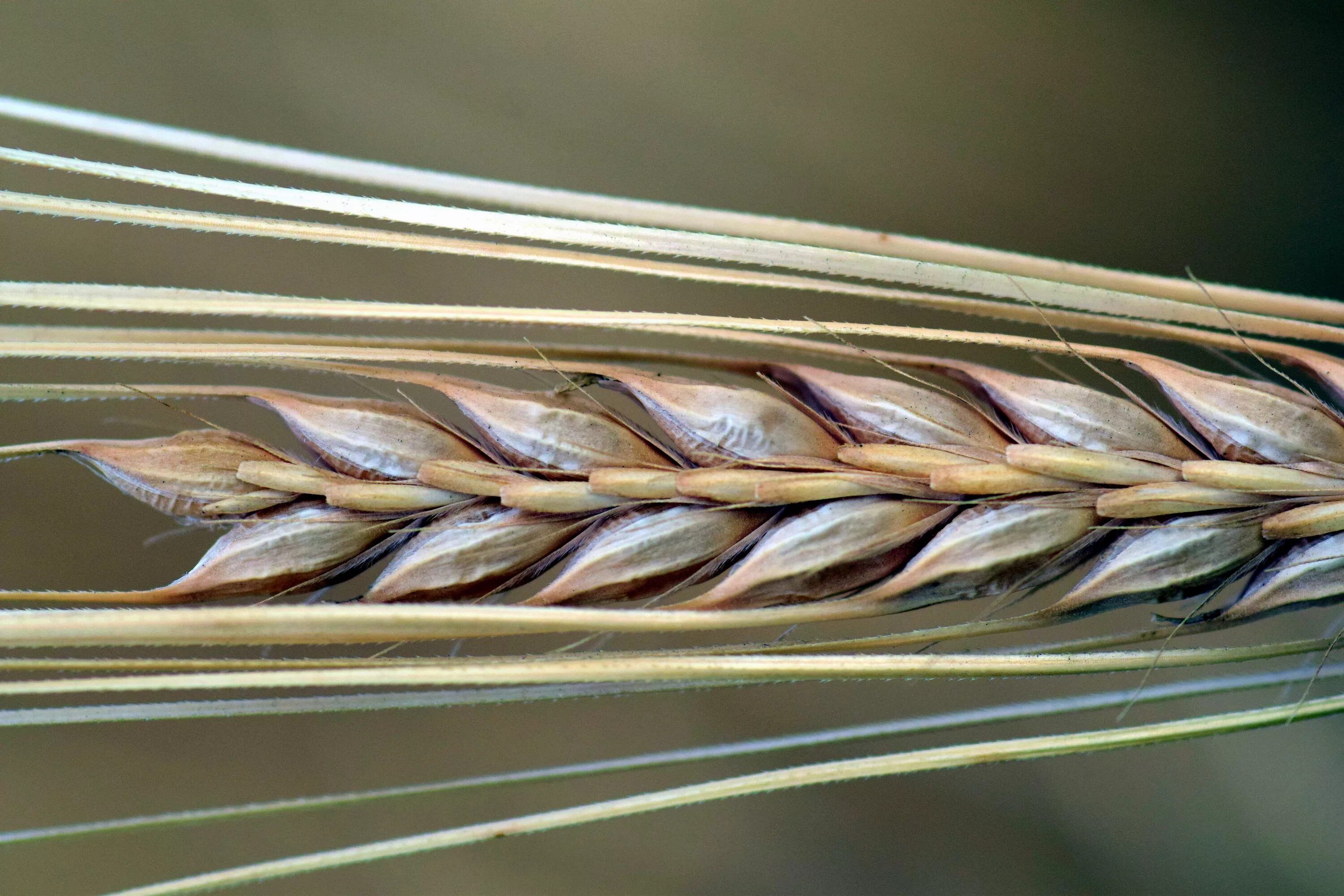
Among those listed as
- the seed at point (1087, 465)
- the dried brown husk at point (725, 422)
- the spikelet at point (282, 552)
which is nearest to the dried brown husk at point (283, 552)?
the spikelet at point (282, 552)

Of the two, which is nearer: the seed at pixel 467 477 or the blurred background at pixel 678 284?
the seed at pixel 467 477

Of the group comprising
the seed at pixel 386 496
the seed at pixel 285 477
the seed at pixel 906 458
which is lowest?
the seed at pixel 906 458

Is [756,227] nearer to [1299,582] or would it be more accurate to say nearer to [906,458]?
[906,458]

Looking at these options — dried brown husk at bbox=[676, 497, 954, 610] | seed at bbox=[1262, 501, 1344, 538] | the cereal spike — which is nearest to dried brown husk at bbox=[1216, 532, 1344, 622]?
seed at bbox=[1262, 501, 1344, 538]

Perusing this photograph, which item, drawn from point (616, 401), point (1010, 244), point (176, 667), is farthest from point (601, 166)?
point (176, 667)

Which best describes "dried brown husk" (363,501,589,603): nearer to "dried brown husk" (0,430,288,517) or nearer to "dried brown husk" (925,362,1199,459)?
"dried brown husk" (0,430,288,517)

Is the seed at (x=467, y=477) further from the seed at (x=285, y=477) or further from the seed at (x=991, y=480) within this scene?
the seed at (x=991, y=480)

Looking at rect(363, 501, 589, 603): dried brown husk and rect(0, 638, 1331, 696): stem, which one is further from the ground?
rect(363, 501, 589, 603): dried brown husk

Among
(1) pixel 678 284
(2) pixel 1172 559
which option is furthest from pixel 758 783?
(1) pixel 678 284
